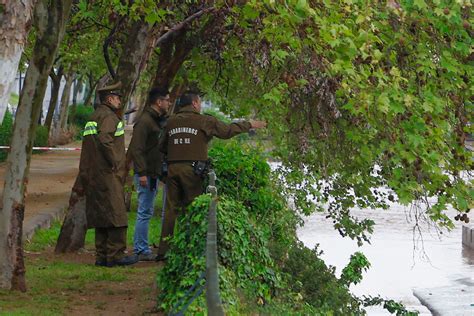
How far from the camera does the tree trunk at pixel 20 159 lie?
10352 mm

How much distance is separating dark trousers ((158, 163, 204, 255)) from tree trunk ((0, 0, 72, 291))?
72.8 inches

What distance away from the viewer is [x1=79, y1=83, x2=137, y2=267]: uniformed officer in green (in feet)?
39.8

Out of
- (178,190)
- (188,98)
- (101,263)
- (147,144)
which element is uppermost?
(188,98)

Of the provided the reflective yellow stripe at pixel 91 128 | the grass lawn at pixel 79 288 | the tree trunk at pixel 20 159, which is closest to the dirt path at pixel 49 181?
the grass lawn at pixel 79 288

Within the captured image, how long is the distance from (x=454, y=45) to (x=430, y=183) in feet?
4.36

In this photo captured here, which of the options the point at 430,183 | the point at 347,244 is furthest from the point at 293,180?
the point at 347,244

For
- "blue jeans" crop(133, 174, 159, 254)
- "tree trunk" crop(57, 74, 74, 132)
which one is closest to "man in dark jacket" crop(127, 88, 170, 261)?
"blue jeans" crop(133, 174, 159, 254)

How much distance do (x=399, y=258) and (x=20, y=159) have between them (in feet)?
38.6

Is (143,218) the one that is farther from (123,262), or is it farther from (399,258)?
(399,258)

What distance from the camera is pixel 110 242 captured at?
12.7 meters

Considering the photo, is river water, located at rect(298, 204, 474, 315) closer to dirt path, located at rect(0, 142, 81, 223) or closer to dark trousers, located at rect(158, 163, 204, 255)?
dark trousers, located at rect(158, 163, 204, 255)

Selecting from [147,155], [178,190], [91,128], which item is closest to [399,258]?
[147,155]

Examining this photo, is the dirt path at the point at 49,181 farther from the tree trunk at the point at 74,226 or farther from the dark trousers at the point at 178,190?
the dark trousers at the point at 178,190

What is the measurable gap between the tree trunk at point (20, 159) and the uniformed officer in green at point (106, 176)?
1.72m
